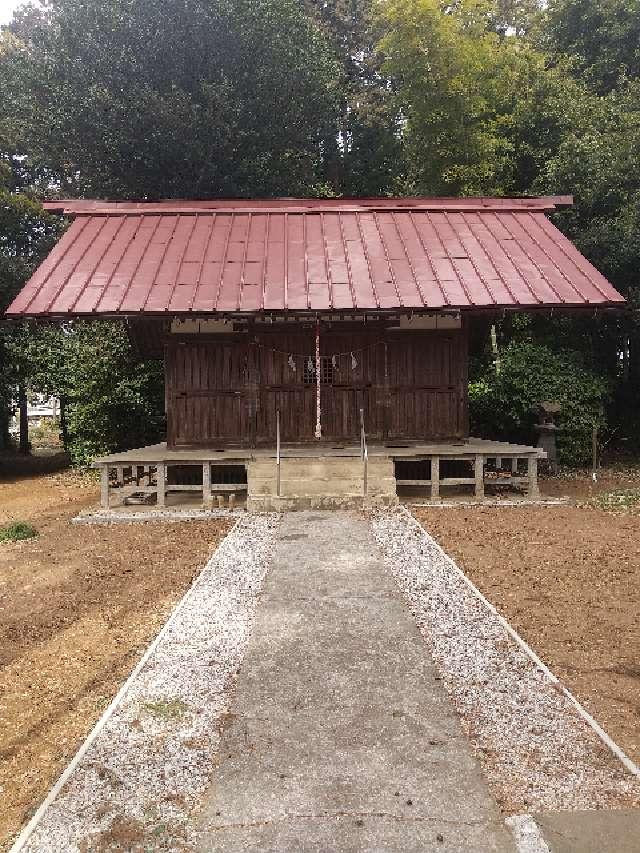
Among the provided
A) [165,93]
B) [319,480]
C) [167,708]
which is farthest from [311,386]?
[165,93]

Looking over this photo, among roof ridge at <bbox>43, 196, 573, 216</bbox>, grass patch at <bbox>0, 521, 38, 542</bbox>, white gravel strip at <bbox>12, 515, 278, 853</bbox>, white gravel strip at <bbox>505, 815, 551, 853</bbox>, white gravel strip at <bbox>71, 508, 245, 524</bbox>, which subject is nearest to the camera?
white gravel strip at <bbox>505, 815, 551, 853</bbox>

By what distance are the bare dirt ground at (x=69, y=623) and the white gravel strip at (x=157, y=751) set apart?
0.25 m

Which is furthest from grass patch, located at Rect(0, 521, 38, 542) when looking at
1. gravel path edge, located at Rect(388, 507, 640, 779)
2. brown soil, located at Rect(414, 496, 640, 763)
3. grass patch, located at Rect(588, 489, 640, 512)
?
grass patch, located at Rect(588, 489, 640, 512)

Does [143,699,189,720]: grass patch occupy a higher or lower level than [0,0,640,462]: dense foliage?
lower

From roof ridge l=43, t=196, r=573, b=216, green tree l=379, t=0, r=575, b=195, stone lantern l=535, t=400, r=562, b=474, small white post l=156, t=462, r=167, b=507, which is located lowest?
small white post l=156, t=462, r=167, b=507

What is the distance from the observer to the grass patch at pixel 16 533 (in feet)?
30.3

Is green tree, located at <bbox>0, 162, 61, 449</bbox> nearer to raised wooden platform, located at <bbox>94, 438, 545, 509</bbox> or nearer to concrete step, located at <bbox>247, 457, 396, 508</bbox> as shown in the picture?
raised wooden platform, located at <bbox>94, 438, 545, 509</bbox>

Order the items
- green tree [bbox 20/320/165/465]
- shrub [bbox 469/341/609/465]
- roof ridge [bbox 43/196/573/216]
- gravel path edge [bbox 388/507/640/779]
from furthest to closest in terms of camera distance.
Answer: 1. green tree [bbox 20/320/165/465]
2. shrub [bbox 469/341/609/465]
3. roof ridge [bbox 43/196/573/216]
4. gravel path edge [bbox 388/507/640/779]

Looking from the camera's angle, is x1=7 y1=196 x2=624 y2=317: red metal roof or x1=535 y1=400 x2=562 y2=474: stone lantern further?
x1=535 y1=400 x2=562 y2=474: stone lantern

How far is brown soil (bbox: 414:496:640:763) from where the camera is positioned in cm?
404

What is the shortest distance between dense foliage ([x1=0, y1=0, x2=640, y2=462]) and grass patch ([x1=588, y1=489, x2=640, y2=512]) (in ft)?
11.4

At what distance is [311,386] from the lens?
1195 centimetres

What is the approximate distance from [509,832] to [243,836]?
3.78ft

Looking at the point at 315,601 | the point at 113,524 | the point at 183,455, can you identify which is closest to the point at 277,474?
the point at 183,455
